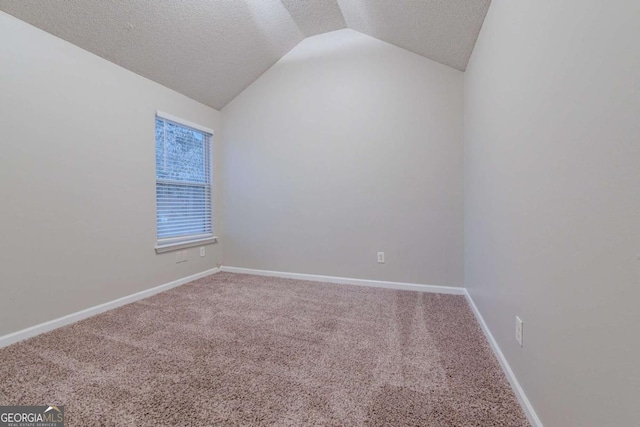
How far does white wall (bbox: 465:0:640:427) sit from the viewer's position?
623mm

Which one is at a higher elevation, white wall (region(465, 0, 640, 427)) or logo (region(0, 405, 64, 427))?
white wall (region(465, 0, 640, 427))

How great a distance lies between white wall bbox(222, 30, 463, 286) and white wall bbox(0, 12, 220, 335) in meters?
1.09

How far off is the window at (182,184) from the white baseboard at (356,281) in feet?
2.27

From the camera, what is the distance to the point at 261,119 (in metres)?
3.31

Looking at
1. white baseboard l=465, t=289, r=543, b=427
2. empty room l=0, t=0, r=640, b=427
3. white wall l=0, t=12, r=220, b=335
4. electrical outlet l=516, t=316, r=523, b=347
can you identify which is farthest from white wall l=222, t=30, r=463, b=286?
electrical outlet l=516, t=316, r=523, b=347

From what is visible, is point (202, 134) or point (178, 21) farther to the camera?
point (202, 134)

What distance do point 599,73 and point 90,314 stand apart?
10.6ft

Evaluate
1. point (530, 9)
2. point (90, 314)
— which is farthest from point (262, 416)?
point (530, 9)

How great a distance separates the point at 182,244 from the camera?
2.99 m

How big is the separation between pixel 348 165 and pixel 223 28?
70.3 inches

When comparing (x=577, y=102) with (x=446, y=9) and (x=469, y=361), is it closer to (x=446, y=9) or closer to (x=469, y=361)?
(x=469, y=361)

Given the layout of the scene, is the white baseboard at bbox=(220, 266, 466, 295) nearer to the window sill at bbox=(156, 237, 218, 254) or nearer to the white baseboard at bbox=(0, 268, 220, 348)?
the window sill at bbox=(156, 237, 218, 254)

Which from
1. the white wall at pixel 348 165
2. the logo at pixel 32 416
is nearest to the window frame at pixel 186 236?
the white wall at pixel 348 165

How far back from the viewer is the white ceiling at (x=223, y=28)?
1893 millimetres
